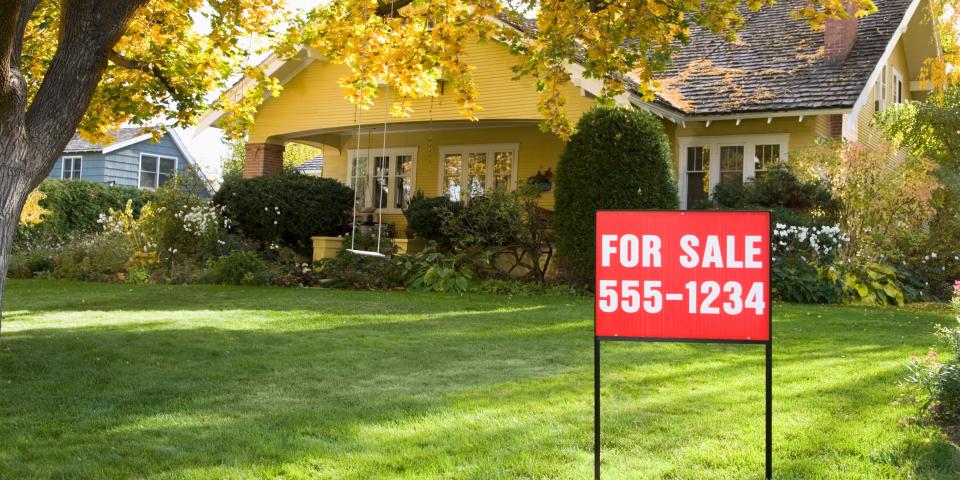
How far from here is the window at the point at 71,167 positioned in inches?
1300

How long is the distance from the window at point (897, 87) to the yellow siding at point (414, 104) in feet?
31.8

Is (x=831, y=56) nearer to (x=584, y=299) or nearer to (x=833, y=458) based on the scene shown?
(x=584, y=299)

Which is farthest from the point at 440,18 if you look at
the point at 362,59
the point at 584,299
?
the point at 584,299

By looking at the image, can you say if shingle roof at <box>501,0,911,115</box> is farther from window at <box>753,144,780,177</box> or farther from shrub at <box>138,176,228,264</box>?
shrub at <box>138,176,228,264</box>

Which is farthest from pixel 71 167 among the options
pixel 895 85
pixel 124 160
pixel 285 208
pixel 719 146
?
A: pixel 895 85

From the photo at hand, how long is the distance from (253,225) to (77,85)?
1159 cm

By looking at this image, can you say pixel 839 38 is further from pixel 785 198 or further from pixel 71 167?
pixel 71 167

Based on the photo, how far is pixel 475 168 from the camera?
66.0 ft

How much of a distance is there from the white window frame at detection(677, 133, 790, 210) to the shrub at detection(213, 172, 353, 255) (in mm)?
7220

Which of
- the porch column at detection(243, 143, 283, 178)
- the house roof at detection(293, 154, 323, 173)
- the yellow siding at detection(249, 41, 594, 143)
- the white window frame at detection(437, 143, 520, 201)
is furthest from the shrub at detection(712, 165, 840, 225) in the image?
the house roof at detection(293, 154, 323, 173)

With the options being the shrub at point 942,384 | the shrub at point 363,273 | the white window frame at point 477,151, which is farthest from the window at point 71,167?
the shrub at point 942,384

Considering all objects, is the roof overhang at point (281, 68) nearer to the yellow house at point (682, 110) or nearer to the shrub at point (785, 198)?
the yellow house at point (682, 110)

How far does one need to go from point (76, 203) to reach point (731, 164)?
18584mm

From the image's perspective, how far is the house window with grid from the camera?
1958cm
